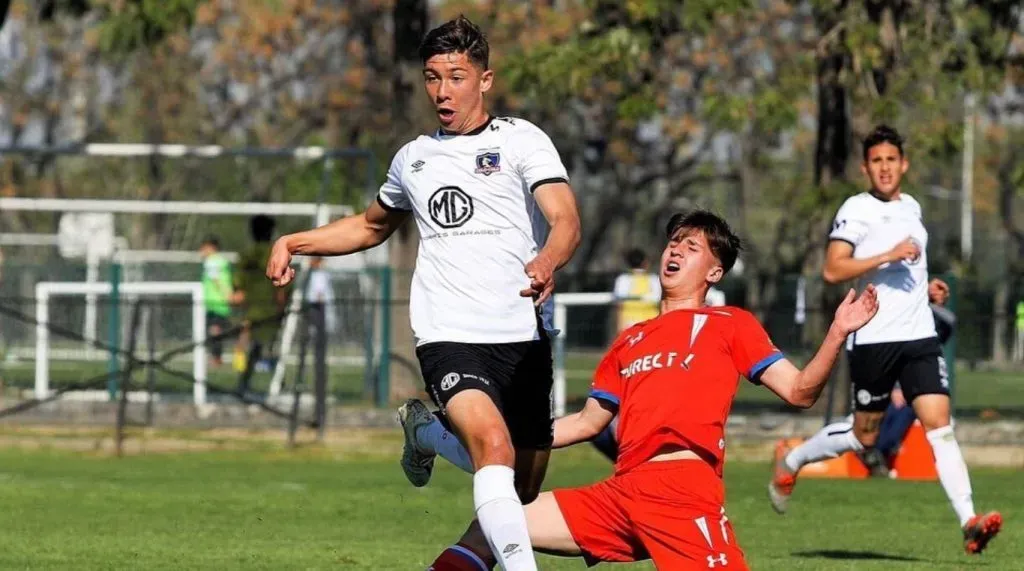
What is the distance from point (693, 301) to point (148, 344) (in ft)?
47.8

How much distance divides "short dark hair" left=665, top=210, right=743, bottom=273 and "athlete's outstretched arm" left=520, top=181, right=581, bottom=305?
16.6 inches

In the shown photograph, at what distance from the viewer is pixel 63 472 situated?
17.2m

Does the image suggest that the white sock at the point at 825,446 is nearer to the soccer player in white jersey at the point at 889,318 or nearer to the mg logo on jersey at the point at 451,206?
the soccer player in white jersey at the point at 889,318

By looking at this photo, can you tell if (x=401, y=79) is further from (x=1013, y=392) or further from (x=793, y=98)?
(x=1013, y=392)

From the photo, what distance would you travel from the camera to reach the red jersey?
650 cm

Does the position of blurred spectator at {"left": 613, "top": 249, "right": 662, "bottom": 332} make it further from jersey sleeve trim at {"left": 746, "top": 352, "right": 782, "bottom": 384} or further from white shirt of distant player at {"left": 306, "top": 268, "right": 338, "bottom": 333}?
jersey sleeve trim at {"left": 746, "top": 352, "right": 782, "bottom": 384}

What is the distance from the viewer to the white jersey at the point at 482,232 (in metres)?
7.55

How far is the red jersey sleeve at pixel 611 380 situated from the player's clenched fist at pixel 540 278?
303 millimetres

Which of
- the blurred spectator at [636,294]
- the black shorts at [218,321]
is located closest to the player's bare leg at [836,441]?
the blurred spectator at [636,294]

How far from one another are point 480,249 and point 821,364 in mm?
1749

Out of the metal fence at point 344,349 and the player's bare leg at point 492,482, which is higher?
the player's bare leg at point 492,482

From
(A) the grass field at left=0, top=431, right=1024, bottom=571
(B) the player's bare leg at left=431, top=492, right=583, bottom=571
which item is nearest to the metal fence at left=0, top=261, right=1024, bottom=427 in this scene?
(A) the grass field at left=0, top=431, right=1024, bottom=571

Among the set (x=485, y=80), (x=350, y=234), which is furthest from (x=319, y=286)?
(x=485, y=80)

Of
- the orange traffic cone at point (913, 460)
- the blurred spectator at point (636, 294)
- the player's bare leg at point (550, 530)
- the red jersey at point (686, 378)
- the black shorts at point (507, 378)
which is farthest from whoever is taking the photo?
the blurred spectator at point (636, 294)
